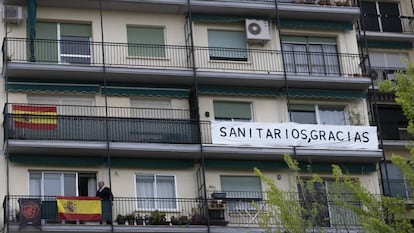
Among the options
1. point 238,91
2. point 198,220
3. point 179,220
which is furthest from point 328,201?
point 238,91

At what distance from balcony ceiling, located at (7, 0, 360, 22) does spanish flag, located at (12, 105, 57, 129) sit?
4241mm

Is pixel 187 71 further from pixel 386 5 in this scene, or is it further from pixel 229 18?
pixel 386 5

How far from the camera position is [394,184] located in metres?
40.9

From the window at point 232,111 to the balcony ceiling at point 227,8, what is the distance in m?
3.59

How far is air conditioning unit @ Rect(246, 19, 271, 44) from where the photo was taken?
1539 inches

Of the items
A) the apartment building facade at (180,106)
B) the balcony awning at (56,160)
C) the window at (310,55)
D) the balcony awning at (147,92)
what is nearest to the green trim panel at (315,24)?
the apartment building facade at (180,106)

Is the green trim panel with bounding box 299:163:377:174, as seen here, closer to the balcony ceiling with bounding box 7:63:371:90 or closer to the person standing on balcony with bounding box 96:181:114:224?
the balcony ceiling with bounding box 7:63:371:90

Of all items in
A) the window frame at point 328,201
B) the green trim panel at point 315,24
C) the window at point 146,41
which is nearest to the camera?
the window frame at point 328,201

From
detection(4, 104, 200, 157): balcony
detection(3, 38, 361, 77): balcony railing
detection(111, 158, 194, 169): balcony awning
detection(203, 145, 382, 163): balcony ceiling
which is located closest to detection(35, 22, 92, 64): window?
detection(3, 38, 361, 77): balcony railing

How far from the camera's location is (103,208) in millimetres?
34562

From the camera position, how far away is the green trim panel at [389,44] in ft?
142

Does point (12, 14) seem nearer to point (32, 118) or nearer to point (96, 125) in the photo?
point (32, 118)

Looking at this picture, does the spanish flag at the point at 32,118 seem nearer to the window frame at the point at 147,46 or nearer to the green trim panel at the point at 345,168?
the window frame at the point at 147,46

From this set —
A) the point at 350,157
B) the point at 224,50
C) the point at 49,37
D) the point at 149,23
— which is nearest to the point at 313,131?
the point at 350,157
